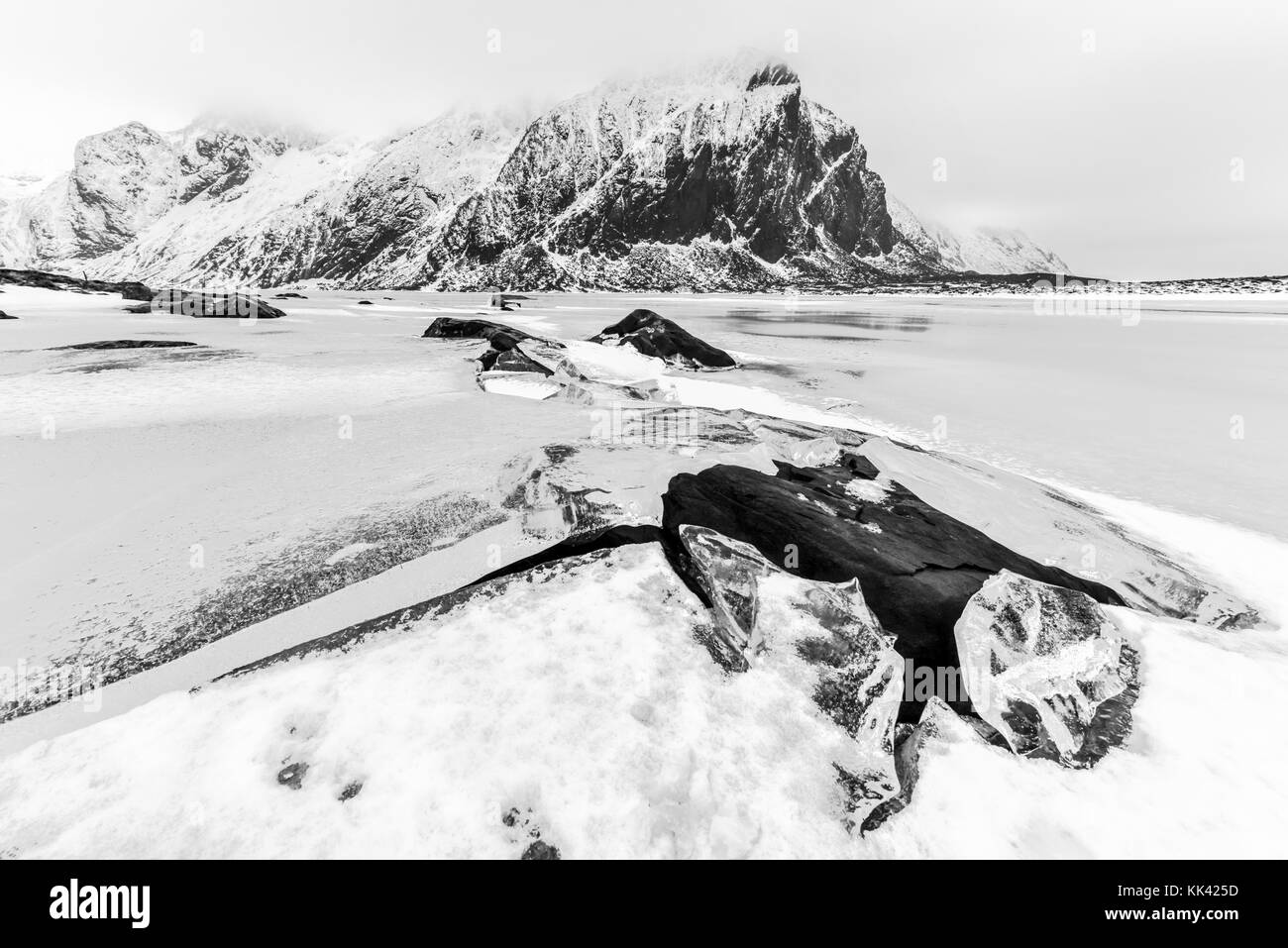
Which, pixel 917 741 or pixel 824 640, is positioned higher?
pixel 824 640

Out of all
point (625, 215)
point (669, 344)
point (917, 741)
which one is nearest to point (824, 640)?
point (917, 741)

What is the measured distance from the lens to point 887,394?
470 inches

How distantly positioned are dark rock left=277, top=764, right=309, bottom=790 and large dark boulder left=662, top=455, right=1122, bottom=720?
2394mm

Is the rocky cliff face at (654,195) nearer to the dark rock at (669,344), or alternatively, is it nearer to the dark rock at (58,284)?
the dark rock at (58,284)

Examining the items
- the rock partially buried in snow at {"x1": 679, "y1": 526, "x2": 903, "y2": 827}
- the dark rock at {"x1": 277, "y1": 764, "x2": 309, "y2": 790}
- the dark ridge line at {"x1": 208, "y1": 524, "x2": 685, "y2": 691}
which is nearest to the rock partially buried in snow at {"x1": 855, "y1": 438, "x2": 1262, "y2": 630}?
the rock partially buried in snow at {"x1": 679, "y1": 526, "x2": 903, "y2": 827}

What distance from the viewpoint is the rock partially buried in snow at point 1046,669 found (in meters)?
2.62

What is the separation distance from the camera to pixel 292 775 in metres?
2.15

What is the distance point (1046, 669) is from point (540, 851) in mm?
2747

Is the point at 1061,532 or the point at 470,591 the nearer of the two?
the point at 470,591

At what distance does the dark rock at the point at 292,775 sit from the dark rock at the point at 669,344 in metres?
14.6

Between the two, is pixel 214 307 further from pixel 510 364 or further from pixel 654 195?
pixel 654 195

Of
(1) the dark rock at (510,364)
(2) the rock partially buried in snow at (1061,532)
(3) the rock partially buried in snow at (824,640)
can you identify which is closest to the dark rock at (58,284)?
(1) the dark rock at (510,364)
